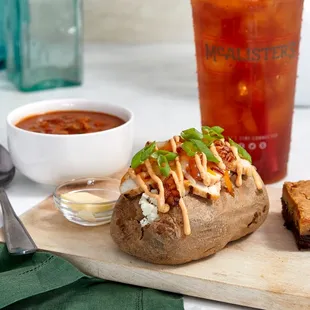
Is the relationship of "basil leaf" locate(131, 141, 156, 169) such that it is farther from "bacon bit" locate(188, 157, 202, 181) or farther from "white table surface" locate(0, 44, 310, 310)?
"white table surface" locate(0, 44, 310, 310)

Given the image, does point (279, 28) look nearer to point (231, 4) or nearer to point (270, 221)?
point (231, 4)

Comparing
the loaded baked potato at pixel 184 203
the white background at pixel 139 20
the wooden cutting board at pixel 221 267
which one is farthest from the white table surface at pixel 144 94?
the loaded baked potato at pixel 184 203

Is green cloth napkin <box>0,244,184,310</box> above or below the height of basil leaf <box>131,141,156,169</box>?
below

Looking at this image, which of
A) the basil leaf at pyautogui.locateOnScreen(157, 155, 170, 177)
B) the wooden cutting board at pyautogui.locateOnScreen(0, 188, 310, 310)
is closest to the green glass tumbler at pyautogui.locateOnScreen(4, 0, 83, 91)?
the wooden cutting board at pyautogui.locateOnScreen(0, 188, 310, 310)

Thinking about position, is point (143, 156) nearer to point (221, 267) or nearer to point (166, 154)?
point (166, 154)

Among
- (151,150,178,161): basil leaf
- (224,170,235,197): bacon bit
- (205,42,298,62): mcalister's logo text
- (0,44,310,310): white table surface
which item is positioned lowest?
(0,44,310,310): white table surface

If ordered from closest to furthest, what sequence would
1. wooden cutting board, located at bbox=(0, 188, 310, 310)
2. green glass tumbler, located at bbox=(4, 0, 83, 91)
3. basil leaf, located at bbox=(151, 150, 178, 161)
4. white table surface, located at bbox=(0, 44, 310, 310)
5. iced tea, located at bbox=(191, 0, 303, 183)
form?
1. wooden cutting board, located at bbox=(0, 188, 310, 310)
2. basil leaf, located at bbox=(151, 150, 178, 161)
3. iced tea, located at bbox=(191, 0, 303, 183)
4. white table surface, located at bbox=(0, 44, 310, 310)
5. green glass tumbler, located at bbox=(4, 0, 83, 91)

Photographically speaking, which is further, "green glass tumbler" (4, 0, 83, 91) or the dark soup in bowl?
"green glass tumbler" (4, 0, 83, 91)

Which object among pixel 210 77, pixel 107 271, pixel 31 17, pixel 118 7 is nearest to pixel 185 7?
pixel 118 7
